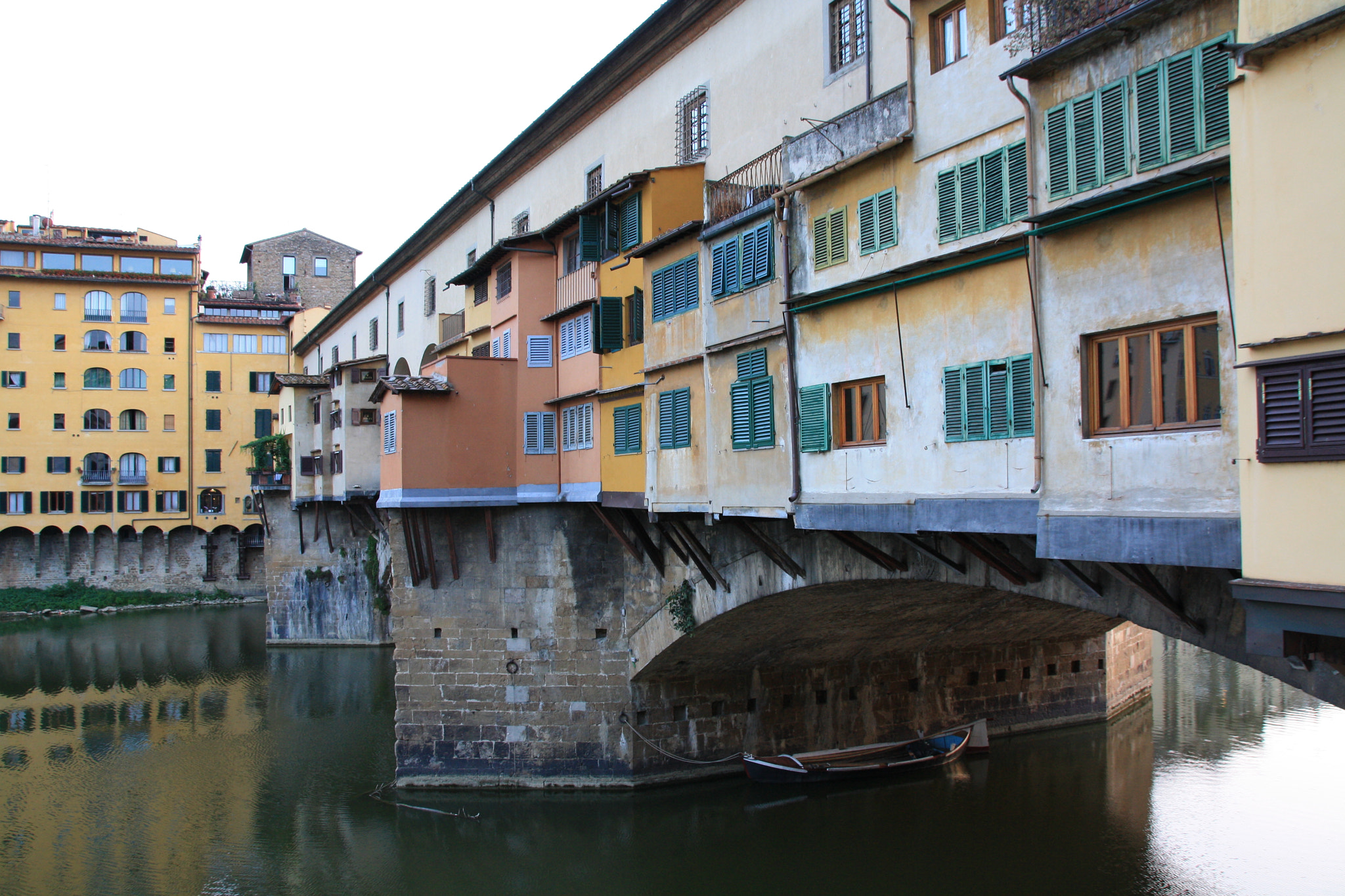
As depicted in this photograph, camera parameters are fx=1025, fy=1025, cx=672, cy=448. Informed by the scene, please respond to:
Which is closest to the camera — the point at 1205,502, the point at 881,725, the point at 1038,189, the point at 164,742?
the point at 1205,502

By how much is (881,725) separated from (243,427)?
43939 millimetres

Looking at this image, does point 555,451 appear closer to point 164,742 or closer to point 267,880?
point 267,880

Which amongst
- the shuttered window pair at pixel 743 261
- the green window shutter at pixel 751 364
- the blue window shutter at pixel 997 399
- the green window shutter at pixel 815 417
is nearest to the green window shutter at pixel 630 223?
the shuttered window pair at pixel 743 261

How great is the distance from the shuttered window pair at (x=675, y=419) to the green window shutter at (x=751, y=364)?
1627 millimetres

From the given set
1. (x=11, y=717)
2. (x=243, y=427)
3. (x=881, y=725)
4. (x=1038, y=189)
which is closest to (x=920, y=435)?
(x=1038, y=189)

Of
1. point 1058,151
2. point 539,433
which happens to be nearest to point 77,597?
point 539,433

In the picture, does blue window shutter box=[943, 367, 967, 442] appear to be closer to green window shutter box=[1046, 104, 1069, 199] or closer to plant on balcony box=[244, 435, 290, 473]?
green window shutter box=[1046, 104, 1069, 199]

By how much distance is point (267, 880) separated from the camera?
16625mm

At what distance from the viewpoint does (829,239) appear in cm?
1127

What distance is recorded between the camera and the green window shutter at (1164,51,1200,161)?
7293 mm

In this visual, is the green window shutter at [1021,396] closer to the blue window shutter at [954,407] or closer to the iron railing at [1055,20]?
the blue window shutter at [954,407]

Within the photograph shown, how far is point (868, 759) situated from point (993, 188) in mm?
13565

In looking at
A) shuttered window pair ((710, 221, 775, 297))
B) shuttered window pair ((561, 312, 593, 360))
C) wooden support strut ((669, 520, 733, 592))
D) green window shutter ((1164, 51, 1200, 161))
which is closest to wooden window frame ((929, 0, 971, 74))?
green window shutter ((1164, 51, 1200, 161))

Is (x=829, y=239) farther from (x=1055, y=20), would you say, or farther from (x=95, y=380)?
(x=95, y=380)
